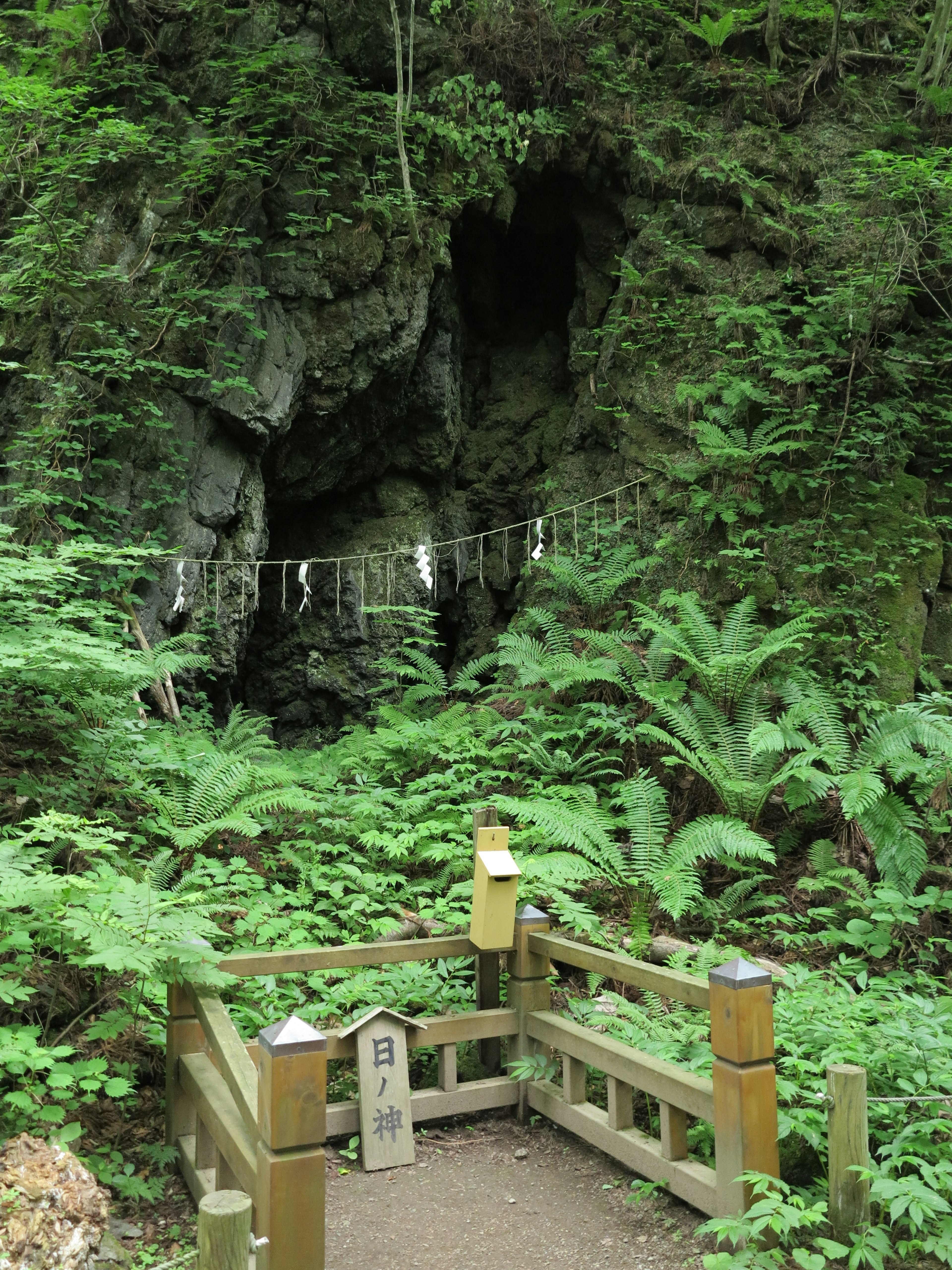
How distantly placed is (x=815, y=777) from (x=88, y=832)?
4.76 meters

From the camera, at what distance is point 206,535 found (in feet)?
30.6

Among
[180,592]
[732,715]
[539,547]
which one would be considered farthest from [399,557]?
[732,715]

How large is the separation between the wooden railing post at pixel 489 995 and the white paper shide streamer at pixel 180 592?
16.6 ft

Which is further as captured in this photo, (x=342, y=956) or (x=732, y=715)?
(x=732, y=715)

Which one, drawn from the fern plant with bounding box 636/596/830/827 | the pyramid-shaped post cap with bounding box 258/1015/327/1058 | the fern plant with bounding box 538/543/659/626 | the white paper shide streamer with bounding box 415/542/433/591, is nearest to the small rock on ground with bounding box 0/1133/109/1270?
the pyramid-shaped post cap with bounding box 258/1015/327/1058

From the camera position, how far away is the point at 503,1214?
139 inches

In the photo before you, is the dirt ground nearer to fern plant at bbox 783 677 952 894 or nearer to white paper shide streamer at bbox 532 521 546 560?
fern plant at bbox 783 677 952 894

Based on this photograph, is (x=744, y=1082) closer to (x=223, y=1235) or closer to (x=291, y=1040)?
(x=291, y=1040)

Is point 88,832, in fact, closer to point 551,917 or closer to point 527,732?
point 551,917

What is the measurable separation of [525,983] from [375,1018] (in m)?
0.85

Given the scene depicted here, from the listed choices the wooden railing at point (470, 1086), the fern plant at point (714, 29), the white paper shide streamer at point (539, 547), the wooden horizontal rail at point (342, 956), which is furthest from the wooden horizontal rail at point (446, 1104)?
the fern plant at point (714, 29)

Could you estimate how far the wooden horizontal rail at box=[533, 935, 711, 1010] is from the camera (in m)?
3.39

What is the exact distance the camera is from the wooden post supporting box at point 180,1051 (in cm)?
356

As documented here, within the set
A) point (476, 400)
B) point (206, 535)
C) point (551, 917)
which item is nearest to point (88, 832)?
point (551, 917)
